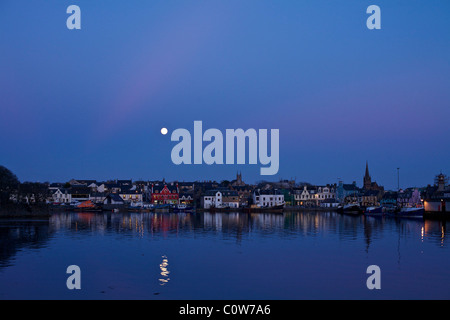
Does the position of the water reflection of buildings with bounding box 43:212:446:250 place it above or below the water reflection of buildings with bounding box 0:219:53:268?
below

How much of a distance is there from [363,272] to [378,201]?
17112 centimetres

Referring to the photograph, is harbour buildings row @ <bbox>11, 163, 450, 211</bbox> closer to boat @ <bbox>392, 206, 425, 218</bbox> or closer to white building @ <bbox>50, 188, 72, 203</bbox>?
white building @ <bbox>50, 188, 72, 203</bbox>

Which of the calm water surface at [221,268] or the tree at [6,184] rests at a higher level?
the tree at [6,184]

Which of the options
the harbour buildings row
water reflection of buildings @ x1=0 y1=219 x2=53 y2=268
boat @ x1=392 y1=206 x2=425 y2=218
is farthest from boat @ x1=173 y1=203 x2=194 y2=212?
water reflection of buildings @ x1=0 y1=219 x2=53 y2=268

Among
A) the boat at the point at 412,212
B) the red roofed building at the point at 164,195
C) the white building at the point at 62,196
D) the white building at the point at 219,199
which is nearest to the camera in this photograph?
the boat at the point at 412,212

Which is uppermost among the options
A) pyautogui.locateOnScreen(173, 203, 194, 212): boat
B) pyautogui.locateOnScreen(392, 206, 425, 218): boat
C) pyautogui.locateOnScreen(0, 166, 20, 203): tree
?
pyautogui.locateOnScreen(0, 166, 20, 203): tree

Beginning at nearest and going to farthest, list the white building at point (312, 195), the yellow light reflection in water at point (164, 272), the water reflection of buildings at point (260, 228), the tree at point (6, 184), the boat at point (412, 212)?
1. the yellow light reflection in water at point (164, 272)
2. the water reflection of buildings at point (260, 228)
3. the tree at point (6, 184)
4. the boat at point (412, 212)
5. the white building at point (312, 195)

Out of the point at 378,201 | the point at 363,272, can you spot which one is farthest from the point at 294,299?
the point at 378,201

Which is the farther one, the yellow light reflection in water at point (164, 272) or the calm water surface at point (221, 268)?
the yellow light reflection in water at point (164, 272)

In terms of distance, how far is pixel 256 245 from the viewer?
43.0 meters

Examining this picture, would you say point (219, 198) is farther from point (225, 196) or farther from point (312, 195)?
point (312, 195)

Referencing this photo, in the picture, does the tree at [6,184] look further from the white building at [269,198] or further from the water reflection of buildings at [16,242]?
the white building at [269,198]

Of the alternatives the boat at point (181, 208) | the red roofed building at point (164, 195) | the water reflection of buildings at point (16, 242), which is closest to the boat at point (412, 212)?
the boat at point (181, 208)
